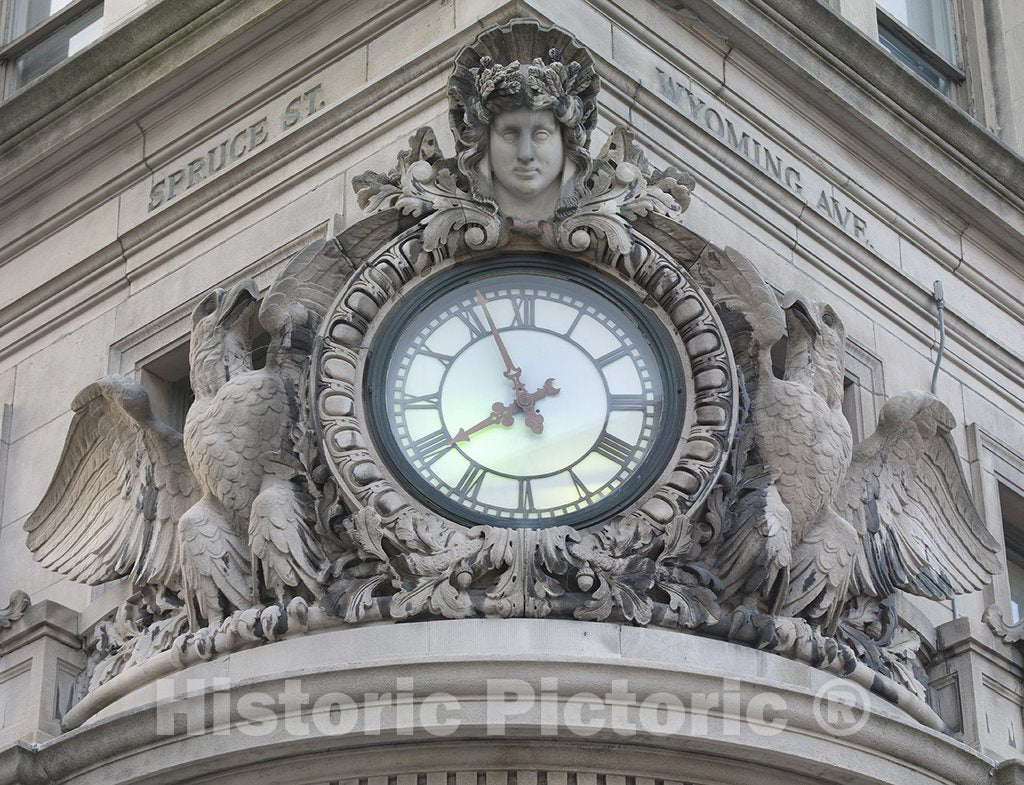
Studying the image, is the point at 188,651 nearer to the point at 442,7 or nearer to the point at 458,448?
the point at 458,448

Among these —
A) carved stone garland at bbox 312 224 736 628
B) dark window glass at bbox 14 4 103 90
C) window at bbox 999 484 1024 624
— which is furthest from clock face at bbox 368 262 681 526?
dark window glass at bbox 14 4 103 90

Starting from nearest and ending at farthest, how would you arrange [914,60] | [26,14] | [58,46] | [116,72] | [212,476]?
1. [212,476]
2. [116,72]
3. [58,46]
4. [914,60]
5. [26,14]

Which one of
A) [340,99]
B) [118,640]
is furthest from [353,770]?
[340,99]

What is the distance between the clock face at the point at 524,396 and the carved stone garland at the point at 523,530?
0.12m

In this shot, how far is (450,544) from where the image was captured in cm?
1614

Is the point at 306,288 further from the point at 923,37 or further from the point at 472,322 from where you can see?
the point at 923,37

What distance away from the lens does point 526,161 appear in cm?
1705

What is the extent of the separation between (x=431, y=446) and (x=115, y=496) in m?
2.46

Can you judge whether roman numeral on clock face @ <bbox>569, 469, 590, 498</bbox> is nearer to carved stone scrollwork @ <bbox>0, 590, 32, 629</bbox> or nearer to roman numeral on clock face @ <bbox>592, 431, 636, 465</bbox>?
roman numeral on clock face @ <bbox>592, 431, 636, 465</bbox>

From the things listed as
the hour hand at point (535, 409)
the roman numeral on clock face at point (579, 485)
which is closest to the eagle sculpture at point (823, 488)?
the roman numeral on clock face at point (579, 485)

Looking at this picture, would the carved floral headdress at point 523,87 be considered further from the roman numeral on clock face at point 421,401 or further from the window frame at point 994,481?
the window frame at point 994,481

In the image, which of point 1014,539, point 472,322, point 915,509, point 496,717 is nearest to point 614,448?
point 472,322

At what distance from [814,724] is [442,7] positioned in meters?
5.36

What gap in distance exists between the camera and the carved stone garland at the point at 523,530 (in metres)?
16.0
